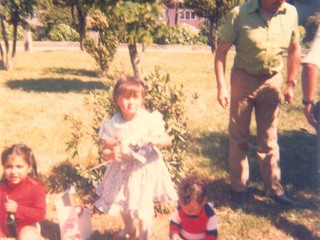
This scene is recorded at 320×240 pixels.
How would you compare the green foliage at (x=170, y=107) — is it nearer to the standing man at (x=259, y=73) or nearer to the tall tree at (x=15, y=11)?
the standing man at (x=259, y=73)

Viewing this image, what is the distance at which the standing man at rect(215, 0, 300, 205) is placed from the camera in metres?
3.83

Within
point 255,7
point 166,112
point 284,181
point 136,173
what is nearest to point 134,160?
point 136,173

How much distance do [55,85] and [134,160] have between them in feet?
27.0

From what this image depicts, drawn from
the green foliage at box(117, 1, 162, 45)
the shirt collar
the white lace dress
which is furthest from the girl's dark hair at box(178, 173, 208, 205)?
the green foliage at box(117, 1, 162, 45)

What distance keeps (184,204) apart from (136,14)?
16.8ft

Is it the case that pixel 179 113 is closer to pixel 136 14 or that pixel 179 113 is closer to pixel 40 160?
pixel 40 160

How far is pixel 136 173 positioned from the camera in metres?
3.53

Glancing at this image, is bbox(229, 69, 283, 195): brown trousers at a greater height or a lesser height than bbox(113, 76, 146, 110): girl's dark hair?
lesser

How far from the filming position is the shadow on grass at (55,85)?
1063cm

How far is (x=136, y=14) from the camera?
758cm

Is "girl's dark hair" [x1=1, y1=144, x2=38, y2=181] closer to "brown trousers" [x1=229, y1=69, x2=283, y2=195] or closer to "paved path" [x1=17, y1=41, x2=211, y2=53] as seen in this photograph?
"brown trousers" [x1=229, y1=69, x2=283, y2=195]

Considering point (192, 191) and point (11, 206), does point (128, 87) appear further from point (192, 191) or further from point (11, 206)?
point (11, 206)

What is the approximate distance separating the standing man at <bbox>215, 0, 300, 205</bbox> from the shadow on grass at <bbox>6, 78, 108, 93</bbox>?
644 cm

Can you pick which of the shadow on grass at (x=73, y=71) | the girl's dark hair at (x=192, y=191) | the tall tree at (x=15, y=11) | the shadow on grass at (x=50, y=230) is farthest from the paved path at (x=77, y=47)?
the girl's dark hair at (x=192, y=191)
